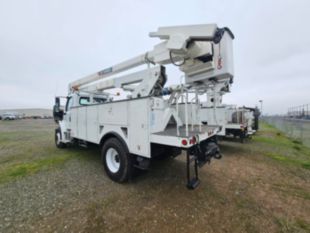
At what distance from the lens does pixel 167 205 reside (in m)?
2.94

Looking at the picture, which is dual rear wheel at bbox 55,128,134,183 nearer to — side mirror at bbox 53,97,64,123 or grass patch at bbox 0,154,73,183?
grass patch at bbox 0,154,73,183

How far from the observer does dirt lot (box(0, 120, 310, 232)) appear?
8.07 feet

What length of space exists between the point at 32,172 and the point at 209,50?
539 cm

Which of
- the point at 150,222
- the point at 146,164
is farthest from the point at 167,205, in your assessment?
the point at 146,164

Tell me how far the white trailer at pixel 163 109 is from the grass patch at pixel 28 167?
1576 mm

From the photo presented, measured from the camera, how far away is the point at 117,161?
4043 millimetres

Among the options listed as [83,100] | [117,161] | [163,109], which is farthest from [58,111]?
[163,109]

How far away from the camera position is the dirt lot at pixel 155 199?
8.07 ft

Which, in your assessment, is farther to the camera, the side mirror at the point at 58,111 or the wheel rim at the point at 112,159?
the side mirror at the point at 58,111

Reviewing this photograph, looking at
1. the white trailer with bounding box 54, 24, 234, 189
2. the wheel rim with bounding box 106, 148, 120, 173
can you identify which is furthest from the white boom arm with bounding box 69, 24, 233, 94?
the wheel rim with bounding box 106, 148, 120, 173

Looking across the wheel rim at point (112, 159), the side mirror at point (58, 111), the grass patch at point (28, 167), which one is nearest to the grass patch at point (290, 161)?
the wheel rim at point (112, 159)

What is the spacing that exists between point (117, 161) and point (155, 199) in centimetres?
140

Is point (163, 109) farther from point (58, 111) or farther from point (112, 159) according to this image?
point (58, 111)

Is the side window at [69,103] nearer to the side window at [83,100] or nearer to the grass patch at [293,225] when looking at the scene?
the side window at [83,100]
